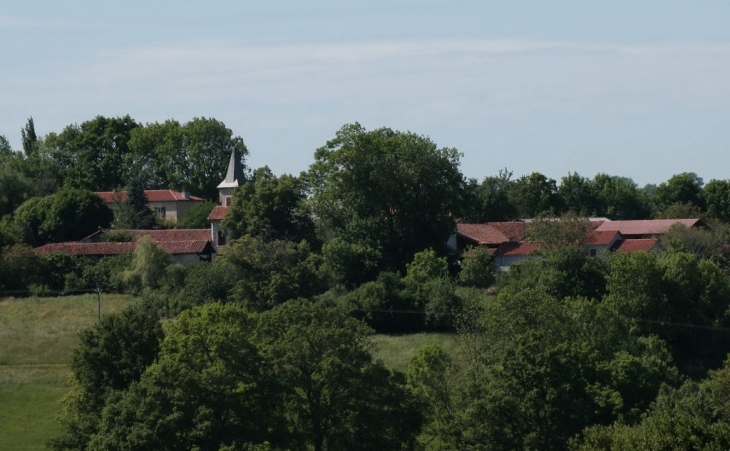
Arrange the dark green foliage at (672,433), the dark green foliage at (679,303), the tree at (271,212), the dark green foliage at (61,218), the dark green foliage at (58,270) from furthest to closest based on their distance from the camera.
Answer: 1. the dark green foliage at (61,218)
2. the tree at (271,212)
3. the dark green foliage at (58,270)
4. the dark green foliage at (679,303)
5. the dark green foliage at (672,433)

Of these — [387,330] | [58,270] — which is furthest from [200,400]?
[58,270]

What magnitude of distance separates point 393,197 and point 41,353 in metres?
25.9

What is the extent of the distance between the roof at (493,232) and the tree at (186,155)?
31.4 m

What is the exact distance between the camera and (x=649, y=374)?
46.8 m

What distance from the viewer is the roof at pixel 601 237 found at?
77125mm

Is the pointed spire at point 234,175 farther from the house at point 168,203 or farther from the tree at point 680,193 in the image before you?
the tree at point 680,193

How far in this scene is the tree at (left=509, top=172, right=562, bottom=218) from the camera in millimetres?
98000

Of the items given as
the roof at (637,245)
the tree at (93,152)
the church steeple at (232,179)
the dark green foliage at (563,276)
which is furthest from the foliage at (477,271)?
the tree at (93,152)

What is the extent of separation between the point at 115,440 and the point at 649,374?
2071cm

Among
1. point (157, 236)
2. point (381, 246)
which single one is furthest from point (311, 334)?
point (157, 236)

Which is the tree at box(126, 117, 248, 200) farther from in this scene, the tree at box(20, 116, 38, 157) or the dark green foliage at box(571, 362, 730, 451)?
the dark green foliage at box(571, 362, 730, 451)

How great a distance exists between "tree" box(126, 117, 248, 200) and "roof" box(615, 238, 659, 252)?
41664 mm

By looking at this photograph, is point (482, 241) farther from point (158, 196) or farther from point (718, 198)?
point (718, 198)

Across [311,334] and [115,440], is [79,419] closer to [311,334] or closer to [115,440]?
[115,440]
